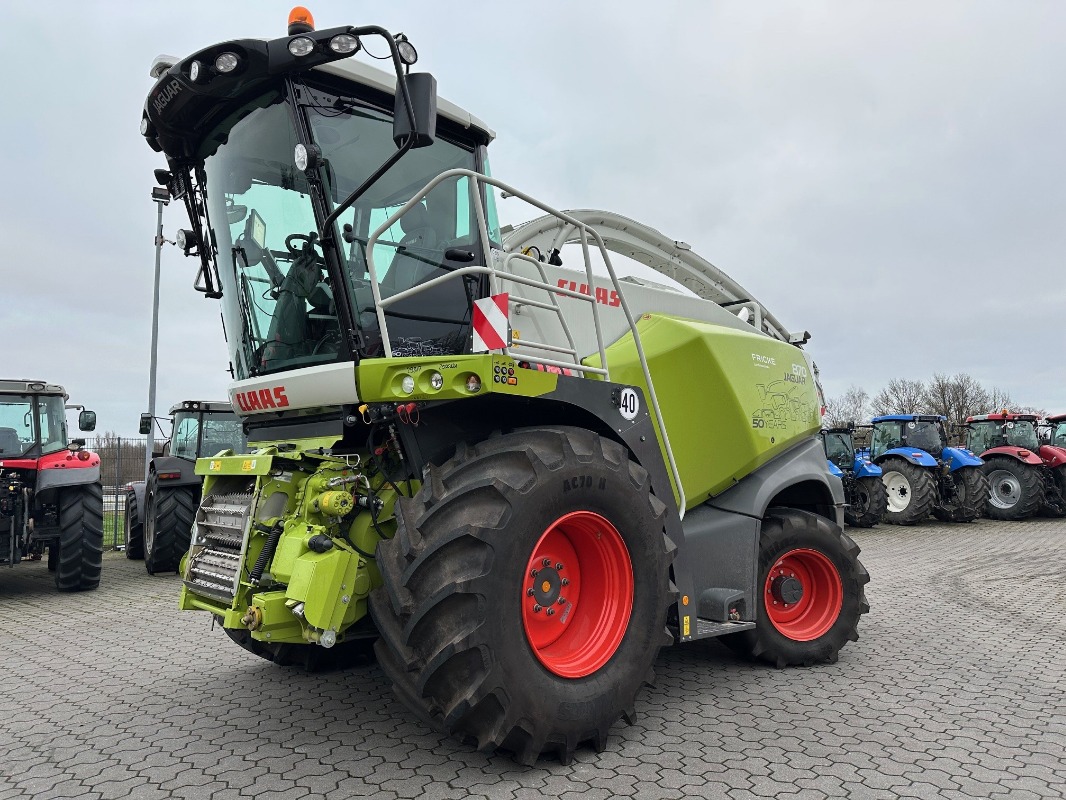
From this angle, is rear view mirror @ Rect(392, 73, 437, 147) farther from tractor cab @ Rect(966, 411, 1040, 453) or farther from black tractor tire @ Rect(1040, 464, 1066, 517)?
tractor cab @ Rect(966, 411, 1040, 453)

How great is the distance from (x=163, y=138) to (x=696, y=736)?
4.12 metres

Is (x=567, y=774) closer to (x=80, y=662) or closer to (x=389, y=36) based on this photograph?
(x=389, y=36)

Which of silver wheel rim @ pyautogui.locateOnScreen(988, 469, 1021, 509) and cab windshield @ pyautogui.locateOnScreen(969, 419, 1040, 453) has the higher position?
cab windshield @ pyautogui.locateOnScreen(969, 419, 1040, 453)

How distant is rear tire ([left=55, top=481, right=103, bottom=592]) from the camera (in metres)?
8.66

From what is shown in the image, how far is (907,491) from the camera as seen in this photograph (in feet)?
51.9

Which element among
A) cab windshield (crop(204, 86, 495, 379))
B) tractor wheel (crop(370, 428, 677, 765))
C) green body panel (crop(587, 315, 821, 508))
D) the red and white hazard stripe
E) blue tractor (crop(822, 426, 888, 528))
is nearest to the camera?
tractor wheel (crop(370, 428, 677, 765))

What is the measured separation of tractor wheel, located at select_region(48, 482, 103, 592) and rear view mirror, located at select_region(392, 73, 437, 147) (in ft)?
25.1

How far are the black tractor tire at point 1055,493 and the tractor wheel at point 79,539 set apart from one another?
720 inches

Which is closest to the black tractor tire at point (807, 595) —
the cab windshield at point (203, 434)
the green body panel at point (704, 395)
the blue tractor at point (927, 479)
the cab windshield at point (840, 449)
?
the green body panel at point (704, 395)

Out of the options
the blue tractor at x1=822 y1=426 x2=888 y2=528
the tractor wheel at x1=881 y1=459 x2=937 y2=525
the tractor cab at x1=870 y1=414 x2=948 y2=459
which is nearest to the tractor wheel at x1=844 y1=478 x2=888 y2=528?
the blue tractor at x1=822 y1=426 x2=888 y2=528

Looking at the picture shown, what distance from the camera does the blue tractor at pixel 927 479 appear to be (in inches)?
606

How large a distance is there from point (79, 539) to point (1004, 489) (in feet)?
58.7

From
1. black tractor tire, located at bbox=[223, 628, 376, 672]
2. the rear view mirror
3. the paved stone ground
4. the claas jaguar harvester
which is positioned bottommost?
the paved stone ground

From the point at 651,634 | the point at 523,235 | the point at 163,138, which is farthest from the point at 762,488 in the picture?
the point at 163,138
